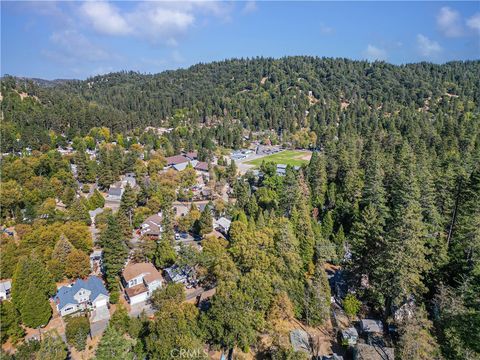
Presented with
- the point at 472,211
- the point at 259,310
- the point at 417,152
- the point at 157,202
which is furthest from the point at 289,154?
the point at 259,310

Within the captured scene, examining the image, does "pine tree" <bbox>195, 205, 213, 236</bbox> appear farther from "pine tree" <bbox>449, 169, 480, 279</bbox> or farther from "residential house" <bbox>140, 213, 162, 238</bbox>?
"pine tree" <bbox>449, 169, 480, 279</bbox>

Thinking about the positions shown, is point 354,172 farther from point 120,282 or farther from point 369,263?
point 120,282

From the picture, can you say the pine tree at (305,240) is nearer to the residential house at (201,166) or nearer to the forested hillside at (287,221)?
the forested hillside at (287,221)

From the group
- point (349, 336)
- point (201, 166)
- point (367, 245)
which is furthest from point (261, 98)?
point (349, 336)

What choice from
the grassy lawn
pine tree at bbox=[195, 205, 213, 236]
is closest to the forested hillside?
pine tree at bbox=[195, 205, 213, 236]

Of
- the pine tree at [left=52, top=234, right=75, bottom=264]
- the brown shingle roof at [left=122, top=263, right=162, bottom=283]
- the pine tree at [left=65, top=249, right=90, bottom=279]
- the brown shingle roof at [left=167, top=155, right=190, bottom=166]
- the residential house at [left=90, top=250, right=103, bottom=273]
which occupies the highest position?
the brown shingle roof at [left=167, top=155, right=190, bottom=166]

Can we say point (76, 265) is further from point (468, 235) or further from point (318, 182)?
point (468, 235)
